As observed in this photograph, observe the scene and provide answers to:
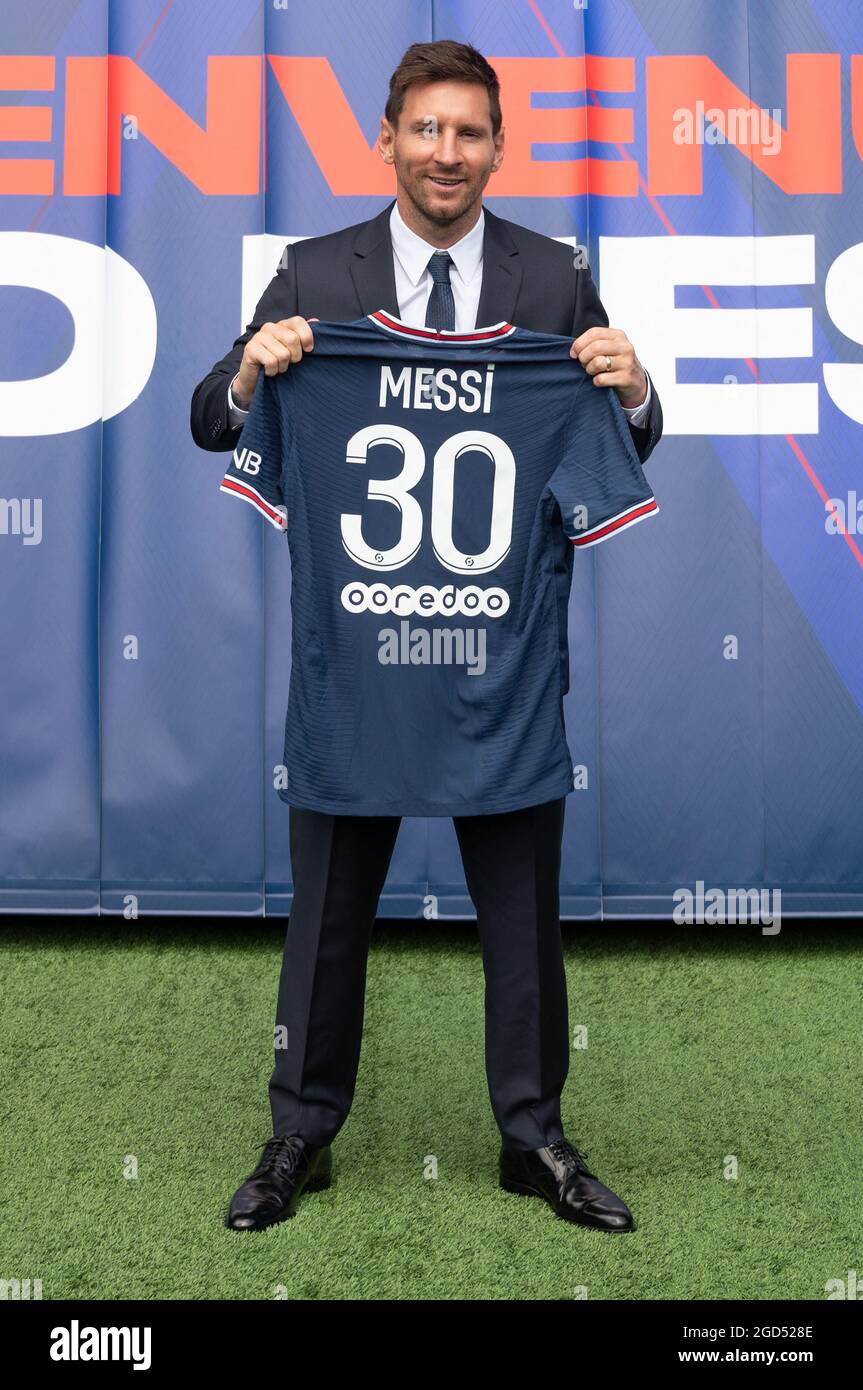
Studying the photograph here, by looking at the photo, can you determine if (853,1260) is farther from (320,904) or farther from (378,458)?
(378,458)

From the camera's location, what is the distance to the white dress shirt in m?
1.72

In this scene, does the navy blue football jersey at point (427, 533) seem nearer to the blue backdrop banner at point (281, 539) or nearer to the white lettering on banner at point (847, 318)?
the blue backdrop banner at point (281, 539)

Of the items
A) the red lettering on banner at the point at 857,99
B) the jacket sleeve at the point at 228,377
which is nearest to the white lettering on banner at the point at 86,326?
the jacket sleeve at the point at 228,377

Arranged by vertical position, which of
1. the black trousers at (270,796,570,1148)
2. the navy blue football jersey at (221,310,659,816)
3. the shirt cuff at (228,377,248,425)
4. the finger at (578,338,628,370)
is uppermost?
the finger at (578,338,628,370)

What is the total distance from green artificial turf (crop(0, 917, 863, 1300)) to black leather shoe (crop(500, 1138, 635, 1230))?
0.02m

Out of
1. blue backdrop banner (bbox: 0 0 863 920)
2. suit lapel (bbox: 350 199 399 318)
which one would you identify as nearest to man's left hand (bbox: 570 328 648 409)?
suit lapel (bbox: 350 199 399 318)

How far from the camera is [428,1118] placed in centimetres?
200

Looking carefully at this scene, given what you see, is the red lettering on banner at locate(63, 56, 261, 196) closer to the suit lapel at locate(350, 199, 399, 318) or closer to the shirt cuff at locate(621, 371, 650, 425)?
the suit lapel at locate(350, 199, 399, 318)

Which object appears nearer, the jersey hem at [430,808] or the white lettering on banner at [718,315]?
the jersey hem at [430,808]

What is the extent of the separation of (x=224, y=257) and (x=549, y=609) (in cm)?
151

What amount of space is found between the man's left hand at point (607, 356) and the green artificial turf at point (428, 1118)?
1.07 metres

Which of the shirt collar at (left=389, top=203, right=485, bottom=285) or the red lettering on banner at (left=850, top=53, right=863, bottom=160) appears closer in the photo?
the shirt collar at (left=389, top=203, right=485, bottom=285)

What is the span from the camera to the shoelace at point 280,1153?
5.54 ft

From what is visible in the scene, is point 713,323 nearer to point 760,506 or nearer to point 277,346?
point 760,506
